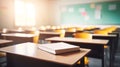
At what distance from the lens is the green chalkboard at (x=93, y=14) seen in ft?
26.9

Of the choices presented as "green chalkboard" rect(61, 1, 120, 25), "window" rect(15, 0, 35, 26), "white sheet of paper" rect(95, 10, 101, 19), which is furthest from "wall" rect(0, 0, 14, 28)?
"white sheet of paper" rect(95, 10, 101, 19)

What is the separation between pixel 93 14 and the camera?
8680mm

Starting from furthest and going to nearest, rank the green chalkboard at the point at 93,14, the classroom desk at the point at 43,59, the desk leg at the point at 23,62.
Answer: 1. the green chalkboard at the point at 93,14
2. the desk leg at the point at 23,62
3. the classroom desk at the point at 43,59

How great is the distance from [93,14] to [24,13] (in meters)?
4.00

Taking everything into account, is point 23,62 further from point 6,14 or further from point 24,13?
point 24,13

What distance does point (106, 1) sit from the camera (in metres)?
8.30

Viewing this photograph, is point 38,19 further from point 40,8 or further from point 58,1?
point 58,1

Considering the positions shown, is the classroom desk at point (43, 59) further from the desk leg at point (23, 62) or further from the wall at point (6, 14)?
the wall at point (6, 14)

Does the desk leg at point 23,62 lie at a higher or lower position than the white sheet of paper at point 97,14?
lower

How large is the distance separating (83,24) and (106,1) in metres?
1.86

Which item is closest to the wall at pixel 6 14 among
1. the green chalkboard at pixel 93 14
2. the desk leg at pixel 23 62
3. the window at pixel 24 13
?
the window at pixel 24 13

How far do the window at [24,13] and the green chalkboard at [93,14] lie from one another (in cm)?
199

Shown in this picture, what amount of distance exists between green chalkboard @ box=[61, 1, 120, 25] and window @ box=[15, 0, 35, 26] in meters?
1.99

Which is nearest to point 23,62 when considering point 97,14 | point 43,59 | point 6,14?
point 43,59
